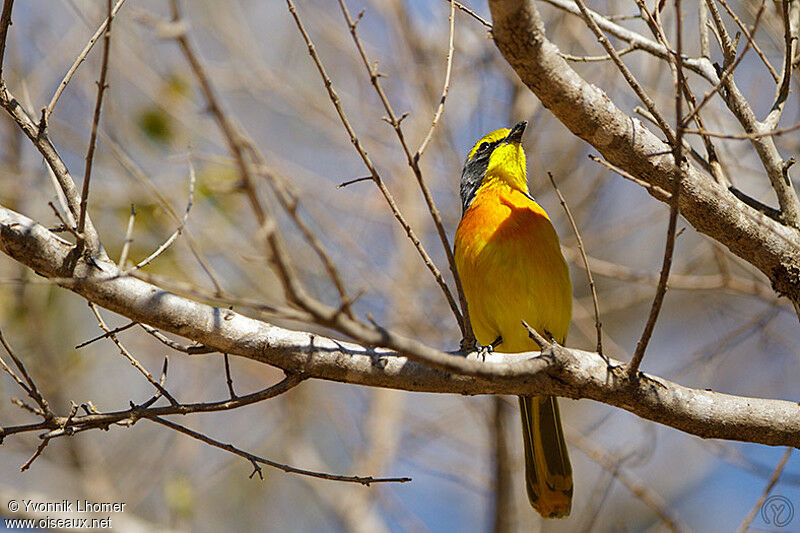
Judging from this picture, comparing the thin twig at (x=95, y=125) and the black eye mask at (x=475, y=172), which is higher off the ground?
the black eye mask at (x=475, y=172)

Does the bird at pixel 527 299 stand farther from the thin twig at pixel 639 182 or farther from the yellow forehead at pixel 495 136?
the thin twig at pixel 639 182

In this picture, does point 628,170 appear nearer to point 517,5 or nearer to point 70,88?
point 517,5

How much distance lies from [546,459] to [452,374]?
1.56 meters

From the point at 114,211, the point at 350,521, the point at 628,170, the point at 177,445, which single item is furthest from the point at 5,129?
the point at 628,170

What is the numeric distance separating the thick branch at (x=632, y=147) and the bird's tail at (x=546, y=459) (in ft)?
4.92

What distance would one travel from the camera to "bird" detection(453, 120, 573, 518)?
12.6 feet

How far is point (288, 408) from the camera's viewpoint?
6.47 meters

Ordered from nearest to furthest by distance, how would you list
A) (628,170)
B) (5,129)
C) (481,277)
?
1. (628,170)
2. (481,277)
3. (5,129)

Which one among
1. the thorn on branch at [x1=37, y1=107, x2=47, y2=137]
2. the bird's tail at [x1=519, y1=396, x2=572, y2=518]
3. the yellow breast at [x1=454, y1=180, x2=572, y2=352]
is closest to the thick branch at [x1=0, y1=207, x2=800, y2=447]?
the thorn on branch at [x1=37, y1=107, x2=47, y2=137]

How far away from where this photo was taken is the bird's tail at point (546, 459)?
3846 millimetres

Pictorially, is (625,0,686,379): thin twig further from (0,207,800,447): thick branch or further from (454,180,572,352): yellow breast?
(454,180,572,352): yellow breast

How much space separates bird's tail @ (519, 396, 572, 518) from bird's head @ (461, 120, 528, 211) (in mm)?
1303

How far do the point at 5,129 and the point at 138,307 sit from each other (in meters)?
4.12

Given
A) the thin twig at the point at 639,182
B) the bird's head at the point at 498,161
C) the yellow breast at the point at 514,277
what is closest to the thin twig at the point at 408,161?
the thin twig at the point at 639,182
